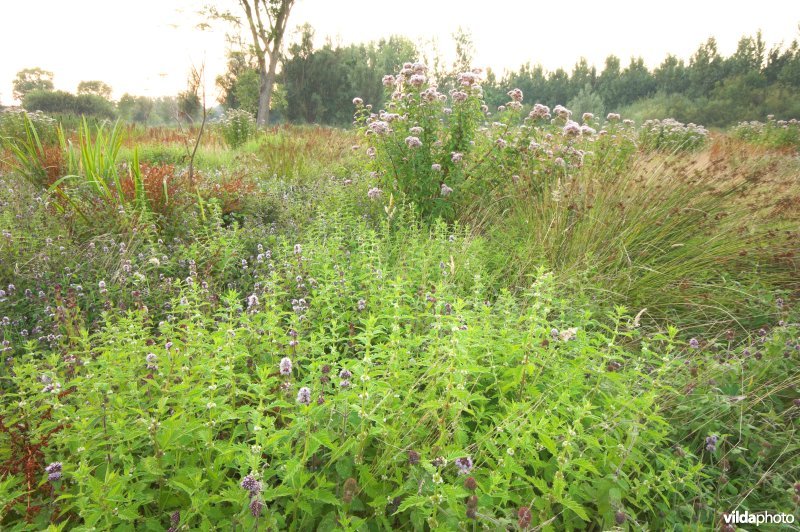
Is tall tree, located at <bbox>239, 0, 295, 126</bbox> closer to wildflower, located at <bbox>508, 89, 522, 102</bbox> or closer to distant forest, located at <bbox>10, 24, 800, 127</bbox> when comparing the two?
distant forest, located at <bbox>10, 24, 800, 127</bbox>

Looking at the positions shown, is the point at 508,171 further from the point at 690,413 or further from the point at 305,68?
the point at 305,68

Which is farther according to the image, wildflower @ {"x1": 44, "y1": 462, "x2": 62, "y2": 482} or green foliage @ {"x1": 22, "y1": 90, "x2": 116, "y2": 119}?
green foliage @ {"x1": 22, "y1": 90, "x2": 116, "y2": 119}

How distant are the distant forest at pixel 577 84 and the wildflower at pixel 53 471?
2783cm

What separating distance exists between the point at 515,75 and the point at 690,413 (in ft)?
204

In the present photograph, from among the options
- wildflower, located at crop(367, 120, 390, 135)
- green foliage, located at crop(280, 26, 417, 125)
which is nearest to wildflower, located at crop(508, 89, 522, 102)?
wildflower, located at crop(367, 120, 390, 135)

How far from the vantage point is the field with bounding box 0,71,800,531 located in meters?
1.41

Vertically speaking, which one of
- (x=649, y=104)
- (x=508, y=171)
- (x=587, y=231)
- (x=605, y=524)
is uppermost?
(x=649, y=104)

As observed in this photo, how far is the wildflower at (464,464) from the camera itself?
134 cm

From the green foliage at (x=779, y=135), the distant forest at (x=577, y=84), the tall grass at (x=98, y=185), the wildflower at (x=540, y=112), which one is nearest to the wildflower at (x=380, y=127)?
the wildflower at (x=540, y=112)

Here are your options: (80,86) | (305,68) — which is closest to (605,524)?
(305,68)

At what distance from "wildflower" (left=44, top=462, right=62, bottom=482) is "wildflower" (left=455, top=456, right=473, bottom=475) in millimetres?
1255

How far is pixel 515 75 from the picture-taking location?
5669cm

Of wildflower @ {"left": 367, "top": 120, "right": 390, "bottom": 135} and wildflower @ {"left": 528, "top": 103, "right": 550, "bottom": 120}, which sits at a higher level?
wildflower @ {"left": 528, "top": 103, "right": 550, "bottom": 120}

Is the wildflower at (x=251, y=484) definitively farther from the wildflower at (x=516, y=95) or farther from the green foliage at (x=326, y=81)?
the green foliage at (x=326, y=81)
